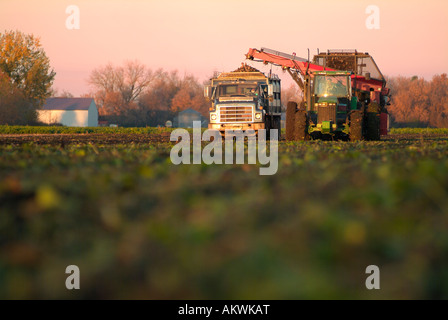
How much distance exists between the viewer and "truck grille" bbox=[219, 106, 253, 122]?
82.8ft

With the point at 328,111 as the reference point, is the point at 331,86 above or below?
above

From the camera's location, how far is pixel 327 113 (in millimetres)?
22469

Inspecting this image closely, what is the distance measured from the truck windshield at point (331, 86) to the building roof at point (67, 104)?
7512 cm

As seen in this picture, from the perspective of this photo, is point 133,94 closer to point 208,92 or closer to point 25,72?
point 25,72

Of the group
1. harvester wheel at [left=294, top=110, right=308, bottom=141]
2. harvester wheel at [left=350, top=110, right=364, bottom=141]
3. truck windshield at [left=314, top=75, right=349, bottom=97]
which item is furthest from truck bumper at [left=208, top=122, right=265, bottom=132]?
harvester wheel at [left=350, top=110, right=364, bottom=141]

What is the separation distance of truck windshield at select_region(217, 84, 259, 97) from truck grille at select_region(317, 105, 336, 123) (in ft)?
13.6

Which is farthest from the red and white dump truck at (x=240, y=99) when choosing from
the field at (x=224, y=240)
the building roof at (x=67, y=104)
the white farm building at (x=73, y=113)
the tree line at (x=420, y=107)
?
the building roof at (x=67, y=104)

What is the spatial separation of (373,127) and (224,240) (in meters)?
21.4

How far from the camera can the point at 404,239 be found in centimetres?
337

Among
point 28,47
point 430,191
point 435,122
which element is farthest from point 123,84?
point 430,191

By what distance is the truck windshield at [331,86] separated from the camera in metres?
23.1

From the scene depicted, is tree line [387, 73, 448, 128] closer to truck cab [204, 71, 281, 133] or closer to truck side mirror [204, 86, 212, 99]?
truck cab [204, 71, 281, 133]

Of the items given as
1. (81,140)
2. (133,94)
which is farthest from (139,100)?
(81,140)

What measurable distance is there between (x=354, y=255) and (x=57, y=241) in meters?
1.82
